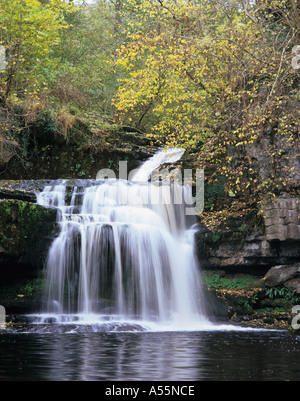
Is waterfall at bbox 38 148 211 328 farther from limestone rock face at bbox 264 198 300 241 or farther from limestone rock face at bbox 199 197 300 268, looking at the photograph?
limestone rock face at bbox 264 198 300 241

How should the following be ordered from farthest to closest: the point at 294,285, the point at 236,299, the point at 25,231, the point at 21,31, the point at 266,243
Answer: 1. the point at 21,31
2. the point at 266,243
3. the point at 236,299
4. the point at 294,285
5. the point at 25,231

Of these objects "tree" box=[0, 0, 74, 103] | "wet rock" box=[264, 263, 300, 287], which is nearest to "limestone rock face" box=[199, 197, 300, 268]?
"wet rock" box=[264, 263, 300, 287]

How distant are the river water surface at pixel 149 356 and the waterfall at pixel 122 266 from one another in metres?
2.02

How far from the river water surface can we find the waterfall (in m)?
2.02

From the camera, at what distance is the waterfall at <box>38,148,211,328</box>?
10.8 metres

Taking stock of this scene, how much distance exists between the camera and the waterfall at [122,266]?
424 inches

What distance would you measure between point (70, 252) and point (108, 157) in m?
7.22

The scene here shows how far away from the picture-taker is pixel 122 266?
446 inches

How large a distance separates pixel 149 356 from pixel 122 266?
200 inches

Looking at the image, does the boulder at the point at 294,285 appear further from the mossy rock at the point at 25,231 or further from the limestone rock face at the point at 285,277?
the mossy rock at the point at 25,231

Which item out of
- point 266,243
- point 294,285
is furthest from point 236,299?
point 266,243

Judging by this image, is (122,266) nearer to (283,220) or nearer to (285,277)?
(285,277)
